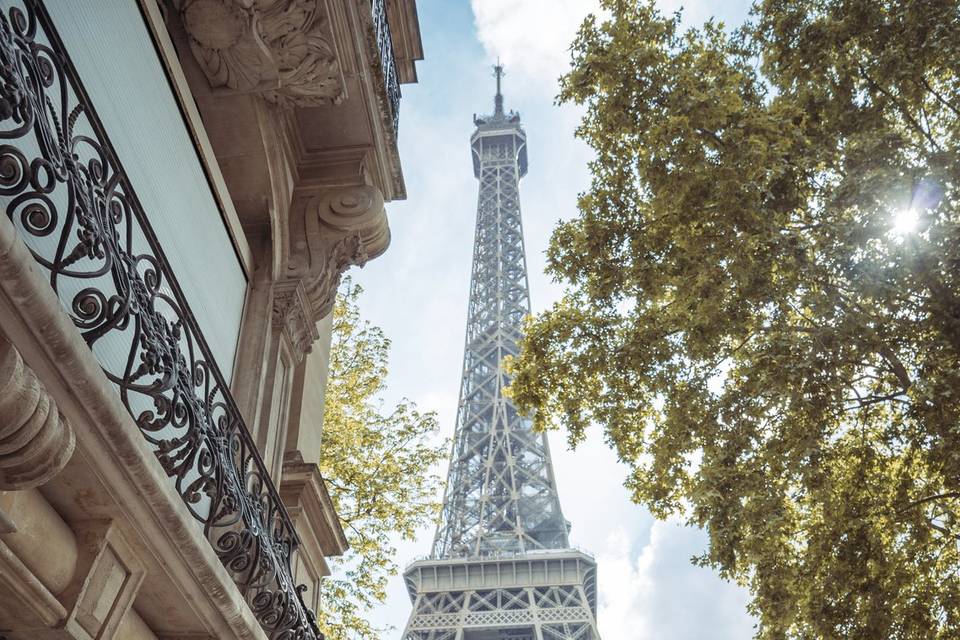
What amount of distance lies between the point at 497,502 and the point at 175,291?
6152cm

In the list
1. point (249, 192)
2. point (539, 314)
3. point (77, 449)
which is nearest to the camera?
point (77, 449)

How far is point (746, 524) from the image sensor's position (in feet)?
29.8

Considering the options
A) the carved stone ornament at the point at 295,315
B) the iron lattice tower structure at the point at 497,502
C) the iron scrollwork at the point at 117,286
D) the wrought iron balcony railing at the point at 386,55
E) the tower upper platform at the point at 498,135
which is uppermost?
the tower upper platform at the point at 498,135

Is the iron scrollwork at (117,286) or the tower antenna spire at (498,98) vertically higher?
the tower antenna spire at (498,98)

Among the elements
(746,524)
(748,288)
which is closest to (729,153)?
(748,288)

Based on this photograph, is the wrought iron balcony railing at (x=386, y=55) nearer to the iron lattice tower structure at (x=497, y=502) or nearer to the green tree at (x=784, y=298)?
the green tree at (x=784, y=298)

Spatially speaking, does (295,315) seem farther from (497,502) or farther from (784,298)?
(497,502)

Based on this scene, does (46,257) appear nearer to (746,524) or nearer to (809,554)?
(746,524)

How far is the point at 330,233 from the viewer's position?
9.35 m

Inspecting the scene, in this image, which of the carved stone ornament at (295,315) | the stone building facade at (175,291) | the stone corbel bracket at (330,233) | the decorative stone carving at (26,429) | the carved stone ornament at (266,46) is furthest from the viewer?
the stone corbel bracket at (330,233)

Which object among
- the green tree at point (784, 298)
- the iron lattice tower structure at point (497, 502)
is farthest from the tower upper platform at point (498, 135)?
the green tree at point (784, 298)

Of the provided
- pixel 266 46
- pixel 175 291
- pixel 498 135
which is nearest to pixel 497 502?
pixel 498 135

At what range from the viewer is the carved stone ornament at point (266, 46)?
743 cm

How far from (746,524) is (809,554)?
753 millimetres
